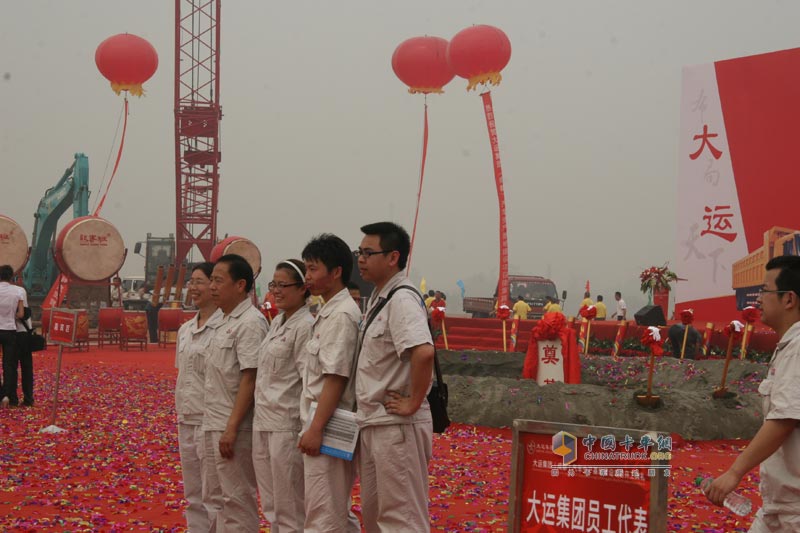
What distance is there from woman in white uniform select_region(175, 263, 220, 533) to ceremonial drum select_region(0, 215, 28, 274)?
14705 millimetres

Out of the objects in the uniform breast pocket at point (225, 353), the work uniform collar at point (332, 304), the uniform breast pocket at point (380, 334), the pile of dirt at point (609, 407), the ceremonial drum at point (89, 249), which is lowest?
the pile of dirt at point (609, 407)

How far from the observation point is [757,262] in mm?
14539

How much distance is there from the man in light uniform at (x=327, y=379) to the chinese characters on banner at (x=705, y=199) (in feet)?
46.5

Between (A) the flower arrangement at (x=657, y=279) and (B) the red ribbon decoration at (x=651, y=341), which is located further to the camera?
(A) the flower arrangement at (x=657, y=279)

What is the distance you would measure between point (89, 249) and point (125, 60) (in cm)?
434

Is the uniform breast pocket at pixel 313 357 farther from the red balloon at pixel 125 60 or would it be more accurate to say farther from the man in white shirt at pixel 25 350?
the red balloon at pixel 125 60

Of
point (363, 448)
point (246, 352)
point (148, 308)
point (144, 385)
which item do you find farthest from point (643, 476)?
point (148, 308)

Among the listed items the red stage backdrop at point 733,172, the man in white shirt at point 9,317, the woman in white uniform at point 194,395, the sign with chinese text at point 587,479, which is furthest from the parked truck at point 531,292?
the sign with chinese text at point 587,479

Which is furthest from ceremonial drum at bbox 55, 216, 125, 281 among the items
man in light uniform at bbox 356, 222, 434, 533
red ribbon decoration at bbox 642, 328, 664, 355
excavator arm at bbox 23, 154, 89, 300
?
man in light uniform at bbox 356, 222, 434, 533

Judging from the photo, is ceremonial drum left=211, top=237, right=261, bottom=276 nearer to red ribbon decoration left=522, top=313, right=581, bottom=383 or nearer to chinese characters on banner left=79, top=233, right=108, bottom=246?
chinese characters on banner left=79, top=233, right=108, bottom=246

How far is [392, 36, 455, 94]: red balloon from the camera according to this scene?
15.3 meters

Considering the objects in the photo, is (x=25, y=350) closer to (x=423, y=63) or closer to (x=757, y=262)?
(x=423, y=63)

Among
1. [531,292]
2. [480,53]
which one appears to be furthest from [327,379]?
[531,292]

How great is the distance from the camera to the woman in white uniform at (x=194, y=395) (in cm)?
386
